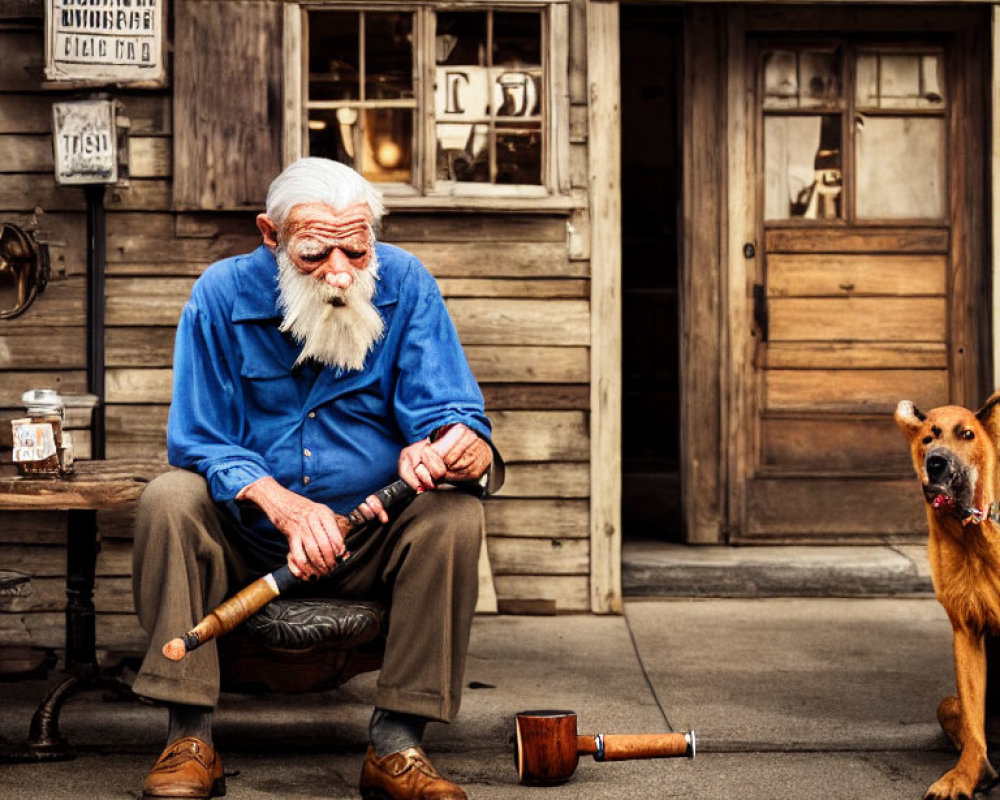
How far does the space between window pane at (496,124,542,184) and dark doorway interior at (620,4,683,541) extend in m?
2.70

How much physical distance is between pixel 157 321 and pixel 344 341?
7.36 feet

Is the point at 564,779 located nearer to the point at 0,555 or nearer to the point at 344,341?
the point at 344,341

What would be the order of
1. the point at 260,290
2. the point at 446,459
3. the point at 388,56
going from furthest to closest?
the point at 388,56, the point at 260,290, the point at 446,459

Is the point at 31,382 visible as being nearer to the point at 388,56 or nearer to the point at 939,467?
the point at 388,56

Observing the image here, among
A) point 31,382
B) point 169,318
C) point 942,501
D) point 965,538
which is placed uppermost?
point 169,318

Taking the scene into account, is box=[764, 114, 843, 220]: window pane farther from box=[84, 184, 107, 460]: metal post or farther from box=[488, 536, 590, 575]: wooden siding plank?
box=[84, 184, 107, 460]: metal post

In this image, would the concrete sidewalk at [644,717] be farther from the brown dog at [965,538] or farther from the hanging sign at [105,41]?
the hanging sign at [105,41]

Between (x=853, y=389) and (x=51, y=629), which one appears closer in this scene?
(x=51, y=629)

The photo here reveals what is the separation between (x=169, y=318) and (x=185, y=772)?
269 cm

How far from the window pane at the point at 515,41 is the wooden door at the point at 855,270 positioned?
1.23m

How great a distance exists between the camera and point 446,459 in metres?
3.52

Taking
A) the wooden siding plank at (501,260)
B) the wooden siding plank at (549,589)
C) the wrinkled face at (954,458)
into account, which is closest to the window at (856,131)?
the wooden siding plank at (501,260)

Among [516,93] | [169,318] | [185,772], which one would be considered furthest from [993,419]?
[169,318]

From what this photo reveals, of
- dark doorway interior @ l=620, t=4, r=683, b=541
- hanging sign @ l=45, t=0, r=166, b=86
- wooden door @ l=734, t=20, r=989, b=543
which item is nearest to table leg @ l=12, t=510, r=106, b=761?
hanging sign @ l=45, t=0, r=166, b=86
